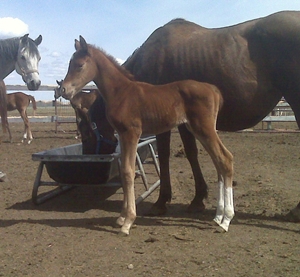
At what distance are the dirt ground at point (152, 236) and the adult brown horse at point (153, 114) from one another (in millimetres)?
310

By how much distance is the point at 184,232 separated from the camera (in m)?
3.96

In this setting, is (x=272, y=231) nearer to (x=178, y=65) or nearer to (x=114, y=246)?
(x=114, y=246)

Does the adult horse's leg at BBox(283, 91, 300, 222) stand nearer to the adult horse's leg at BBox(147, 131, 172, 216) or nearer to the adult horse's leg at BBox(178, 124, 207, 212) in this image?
the adult horse's leg at BBox(178, 124, 207, 212)

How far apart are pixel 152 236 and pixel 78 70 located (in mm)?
1864

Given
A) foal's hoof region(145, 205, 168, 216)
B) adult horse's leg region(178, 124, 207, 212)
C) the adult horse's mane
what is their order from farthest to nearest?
the adult horse's mane → adult horse's leg region(178, 124, 207, 212) → foal's hoof region(145, 205, 168, 216)

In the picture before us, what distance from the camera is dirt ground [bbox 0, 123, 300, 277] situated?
3.07 m

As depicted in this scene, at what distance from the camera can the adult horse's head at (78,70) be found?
4008 mm

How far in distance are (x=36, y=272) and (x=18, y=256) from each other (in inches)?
17.4

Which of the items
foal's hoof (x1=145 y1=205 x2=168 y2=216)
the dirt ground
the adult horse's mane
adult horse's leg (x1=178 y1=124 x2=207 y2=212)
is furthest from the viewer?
the adult horse's mane

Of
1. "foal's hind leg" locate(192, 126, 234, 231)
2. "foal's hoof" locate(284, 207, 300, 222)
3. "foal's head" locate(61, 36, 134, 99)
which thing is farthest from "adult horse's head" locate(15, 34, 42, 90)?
"foal's hoof" locate(284, 207, 300, 222)

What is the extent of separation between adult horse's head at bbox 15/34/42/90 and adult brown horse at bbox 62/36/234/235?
2949 millimetres

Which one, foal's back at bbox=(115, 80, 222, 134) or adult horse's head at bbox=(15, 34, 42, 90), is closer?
foal's back at bbox=(115, 80, 222, 134)

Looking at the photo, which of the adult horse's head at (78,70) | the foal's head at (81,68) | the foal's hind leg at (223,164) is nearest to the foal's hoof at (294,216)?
the foal's hind leg at (223,164)

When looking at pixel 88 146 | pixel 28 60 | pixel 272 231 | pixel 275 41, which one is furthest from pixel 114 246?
pixel 28 60
